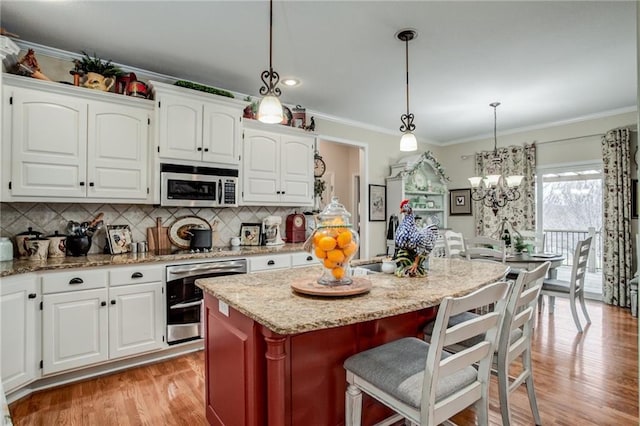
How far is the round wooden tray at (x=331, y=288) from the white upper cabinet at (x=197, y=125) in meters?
2.08

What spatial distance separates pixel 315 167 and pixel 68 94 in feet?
8.83

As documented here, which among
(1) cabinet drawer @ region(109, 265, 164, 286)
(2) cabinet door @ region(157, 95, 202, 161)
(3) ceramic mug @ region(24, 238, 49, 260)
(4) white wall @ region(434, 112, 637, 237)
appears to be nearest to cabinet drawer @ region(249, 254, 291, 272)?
(1) cabinet drawer @ region(109, 265, 164, 286)

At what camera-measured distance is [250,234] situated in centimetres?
392

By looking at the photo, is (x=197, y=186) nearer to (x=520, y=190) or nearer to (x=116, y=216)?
(x=116, y=216)

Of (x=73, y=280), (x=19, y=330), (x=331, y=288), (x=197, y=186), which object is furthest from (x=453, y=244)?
(x=19, y=330)

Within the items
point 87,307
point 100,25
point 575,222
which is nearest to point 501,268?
point 87,307

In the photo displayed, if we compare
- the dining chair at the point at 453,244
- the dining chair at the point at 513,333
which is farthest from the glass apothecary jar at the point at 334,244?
the dining chair at the point at 453,244

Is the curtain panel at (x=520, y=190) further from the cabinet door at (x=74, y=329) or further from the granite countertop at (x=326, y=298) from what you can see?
the cabinet door at (x=74, y=329)

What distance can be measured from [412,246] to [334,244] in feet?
2.08

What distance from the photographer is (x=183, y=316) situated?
2939mm

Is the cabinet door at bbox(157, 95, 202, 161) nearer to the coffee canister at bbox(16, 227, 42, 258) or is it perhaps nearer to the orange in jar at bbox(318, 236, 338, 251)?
the coffee canister at bbox(16, 227, 42, 258)

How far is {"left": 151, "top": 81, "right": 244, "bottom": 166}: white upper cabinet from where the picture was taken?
10.0 ft

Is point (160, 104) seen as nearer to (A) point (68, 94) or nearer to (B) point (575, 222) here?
(A) point (68, 94)

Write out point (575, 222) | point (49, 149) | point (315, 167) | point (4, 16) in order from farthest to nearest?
point (575, 222)
point (315, 167)
point (49, 149)
point (4, 16)
